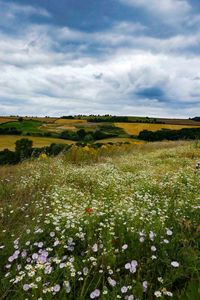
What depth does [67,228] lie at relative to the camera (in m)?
3.75

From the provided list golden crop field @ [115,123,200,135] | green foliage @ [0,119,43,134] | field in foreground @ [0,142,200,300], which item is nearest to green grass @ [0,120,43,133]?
green foliage @ [0,119,43,134]

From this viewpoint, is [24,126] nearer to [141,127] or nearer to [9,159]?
[141,127]

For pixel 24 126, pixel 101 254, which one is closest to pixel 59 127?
pixel 24 126

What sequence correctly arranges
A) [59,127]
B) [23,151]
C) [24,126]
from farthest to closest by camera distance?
1. [24,126]
2. [59,127]
3. [23,151]

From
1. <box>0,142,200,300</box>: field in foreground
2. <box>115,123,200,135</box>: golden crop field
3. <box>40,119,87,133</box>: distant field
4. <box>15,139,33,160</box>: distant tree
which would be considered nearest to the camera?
<box>0,142,200,300</box>: field in foreground

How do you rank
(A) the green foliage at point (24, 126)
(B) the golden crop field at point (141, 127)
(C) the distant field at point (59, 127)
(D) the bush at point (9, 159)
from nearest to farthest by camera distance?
(D) the bush at point (9, 159) → (B) the golden crop field at point (141, 127) → (A) the green foliage at point (24, 126) → (C) the distant field at point (59, 127)

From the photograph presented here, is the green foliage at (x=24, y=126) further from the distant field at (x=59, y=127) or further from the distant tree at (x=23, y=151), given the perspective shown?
the distant tree at (x=23, y=151)

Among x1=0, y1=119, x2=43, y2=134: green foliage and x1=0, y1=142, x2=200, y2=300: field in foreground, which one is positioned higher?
x1=0, y1=142, x2=200, y2=300: field in foreground

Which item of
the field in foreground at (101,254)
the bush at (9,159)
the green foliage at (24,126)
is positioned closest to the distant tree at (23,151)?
the bush at (9,159)

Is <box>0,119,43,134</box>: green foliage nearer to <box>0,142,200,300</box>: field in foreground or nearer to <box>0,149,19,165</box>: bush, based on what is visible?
<box>0,149,19,165</box>: bush

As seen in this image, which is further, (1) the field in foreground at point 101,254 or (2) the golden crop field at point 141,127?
(2) the golden crop field at point 141,127

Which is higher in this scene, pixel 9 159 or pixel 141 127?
pixel 9 159

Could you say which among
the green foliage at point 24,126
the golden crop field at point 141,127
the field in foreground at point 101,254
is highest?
the field in foreground at point 101,254

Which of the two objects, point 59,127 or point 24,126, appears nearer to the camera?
point 59,127
